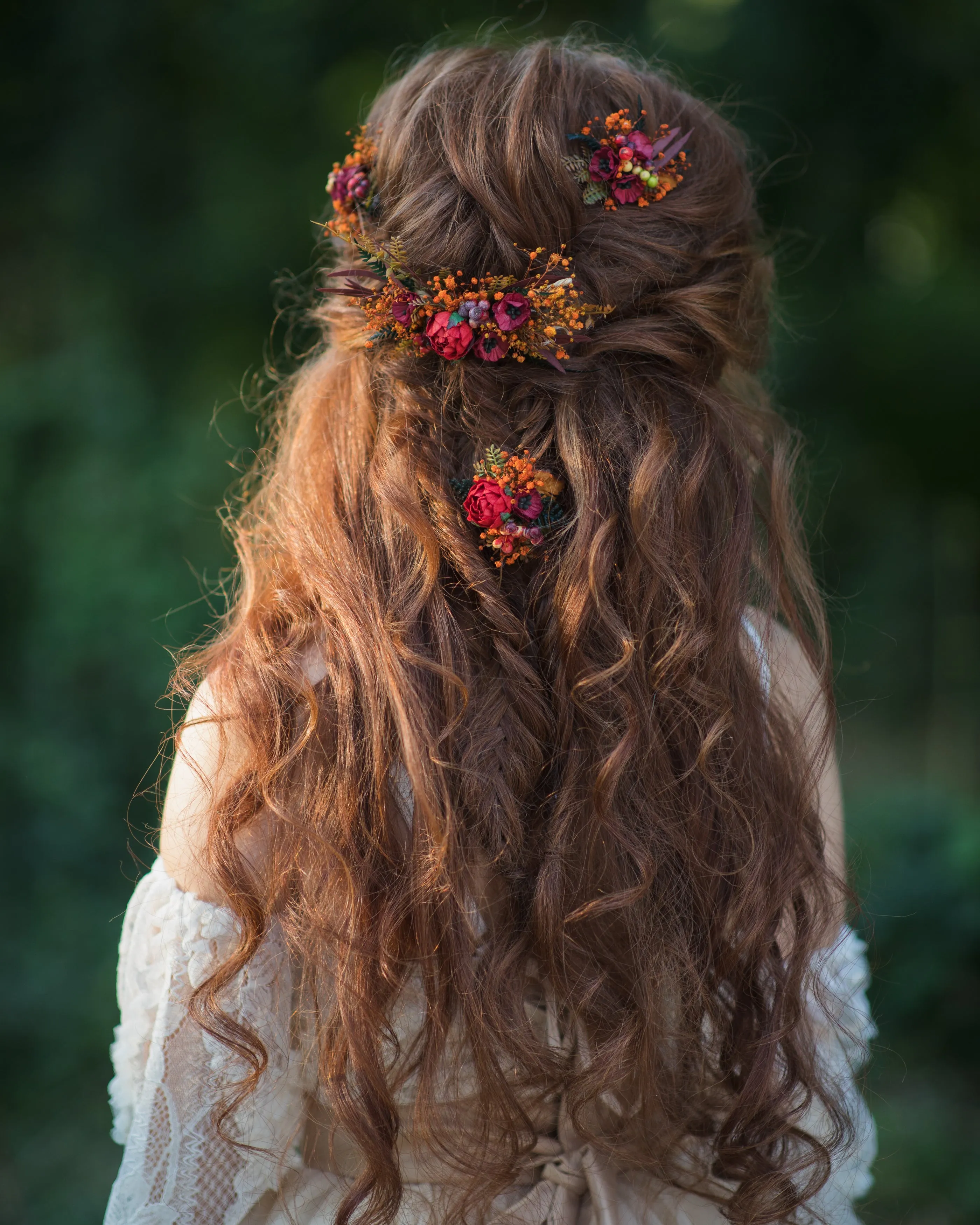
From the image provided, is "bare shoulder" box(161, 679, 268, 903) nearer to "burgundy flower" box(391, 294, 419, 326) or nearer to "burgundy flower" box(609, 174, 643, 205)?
"burgundy flower" box(391, 294, 419, 326)

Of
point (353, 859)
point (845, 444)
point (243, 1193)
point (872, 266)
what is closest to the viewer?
point (353, 859)

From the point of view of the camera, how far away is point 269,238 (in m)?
2.41

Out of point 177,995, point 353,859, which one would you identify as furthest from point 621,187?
point 177,995

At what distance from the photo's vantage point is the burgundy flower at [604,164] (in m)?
0.92

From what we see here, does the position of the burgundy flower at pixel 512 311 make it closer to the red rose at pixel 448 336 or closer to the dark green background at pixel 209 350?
the red rose at pixel 448 336

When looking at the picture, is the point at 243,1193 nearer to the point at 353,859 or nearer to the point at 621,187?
the point at 353,859

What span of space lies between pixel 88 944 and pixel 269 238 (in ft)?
6.24

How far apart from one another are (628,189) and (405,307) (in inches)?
10.1

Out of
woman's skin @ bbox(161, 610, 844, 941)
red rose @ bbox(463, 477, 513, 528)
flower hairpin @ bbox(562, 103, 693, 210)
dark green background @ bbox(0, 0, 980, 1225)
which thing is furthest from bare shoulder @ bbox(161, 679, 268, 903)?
dark green background @ bbox(0, 0, 980, 1225)

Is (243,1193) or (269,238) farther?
(269,238)

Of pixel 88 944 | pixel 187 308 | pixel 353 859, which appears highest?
pixel 187 308

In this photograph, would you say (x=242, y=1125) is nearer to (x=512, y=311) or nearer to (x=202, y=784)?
(x=202, y=784)

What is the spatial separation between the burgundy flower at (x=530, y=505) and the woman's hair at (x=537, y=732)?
0.15 ft

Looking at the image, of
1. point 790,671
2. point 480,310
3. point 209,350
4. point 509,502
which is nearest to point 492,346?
point 480,310
